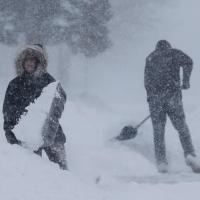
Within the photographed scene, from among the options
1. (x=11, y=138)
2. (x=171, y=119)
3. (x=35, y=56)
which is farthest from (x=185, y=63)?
(x=11, y=138)

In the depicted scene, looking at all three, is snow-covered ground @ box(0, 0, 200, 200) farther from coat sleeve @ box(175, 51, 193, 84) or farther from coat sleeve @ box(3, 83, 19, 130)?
coat sleeve @ box(175, 51, 193, 84)

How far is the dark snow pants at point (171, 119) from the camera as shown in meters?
7.25

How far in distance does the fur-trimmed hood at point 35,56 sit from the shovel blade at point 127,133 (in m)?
3.66

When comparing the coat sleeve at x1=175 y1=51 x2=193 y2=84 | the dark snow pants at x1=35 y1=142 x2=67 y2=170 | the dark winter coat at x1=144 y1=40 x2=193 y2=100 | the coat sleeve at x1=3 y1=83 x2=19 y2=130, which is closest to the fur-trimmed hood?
the coat sleeve at x1=3 y1=83 x2=19 y2=130

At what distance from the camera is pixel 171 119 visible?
734 cm

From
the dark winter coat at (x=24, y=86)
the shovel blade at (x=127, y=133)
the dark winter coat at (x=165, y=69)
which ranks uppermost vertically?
the dark winter coat at (x=24, y=86)

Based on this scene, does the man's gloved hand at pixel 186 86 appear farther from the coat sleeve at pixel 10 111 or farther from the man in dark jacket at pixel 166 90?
the coat sleeve at pixel 10 111

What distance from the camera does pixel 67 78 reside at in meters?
33.4

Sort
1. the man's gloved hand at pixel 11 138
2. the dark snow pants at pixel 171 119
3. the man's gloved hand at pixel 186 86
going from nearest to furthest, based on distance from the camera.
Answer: the man's gloved hand at pixel 11 138 < the dark snow pants at pixel 171 119 < the man's gloved hand at pixel 186 86

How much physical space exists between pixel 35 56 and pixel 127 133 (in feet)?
12.4

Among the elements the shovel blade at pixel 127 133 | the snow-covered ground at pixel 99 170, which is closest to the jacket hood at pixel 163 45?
the snow-covered ground at pixel 99 170

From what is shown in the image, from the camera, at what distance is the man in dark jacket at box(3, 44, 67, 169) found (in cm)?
526

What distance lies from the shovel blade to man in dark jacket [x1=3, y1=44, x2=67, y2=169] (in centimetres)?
344

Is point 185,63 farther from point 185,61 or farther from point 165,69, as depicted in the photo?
point 165,69
